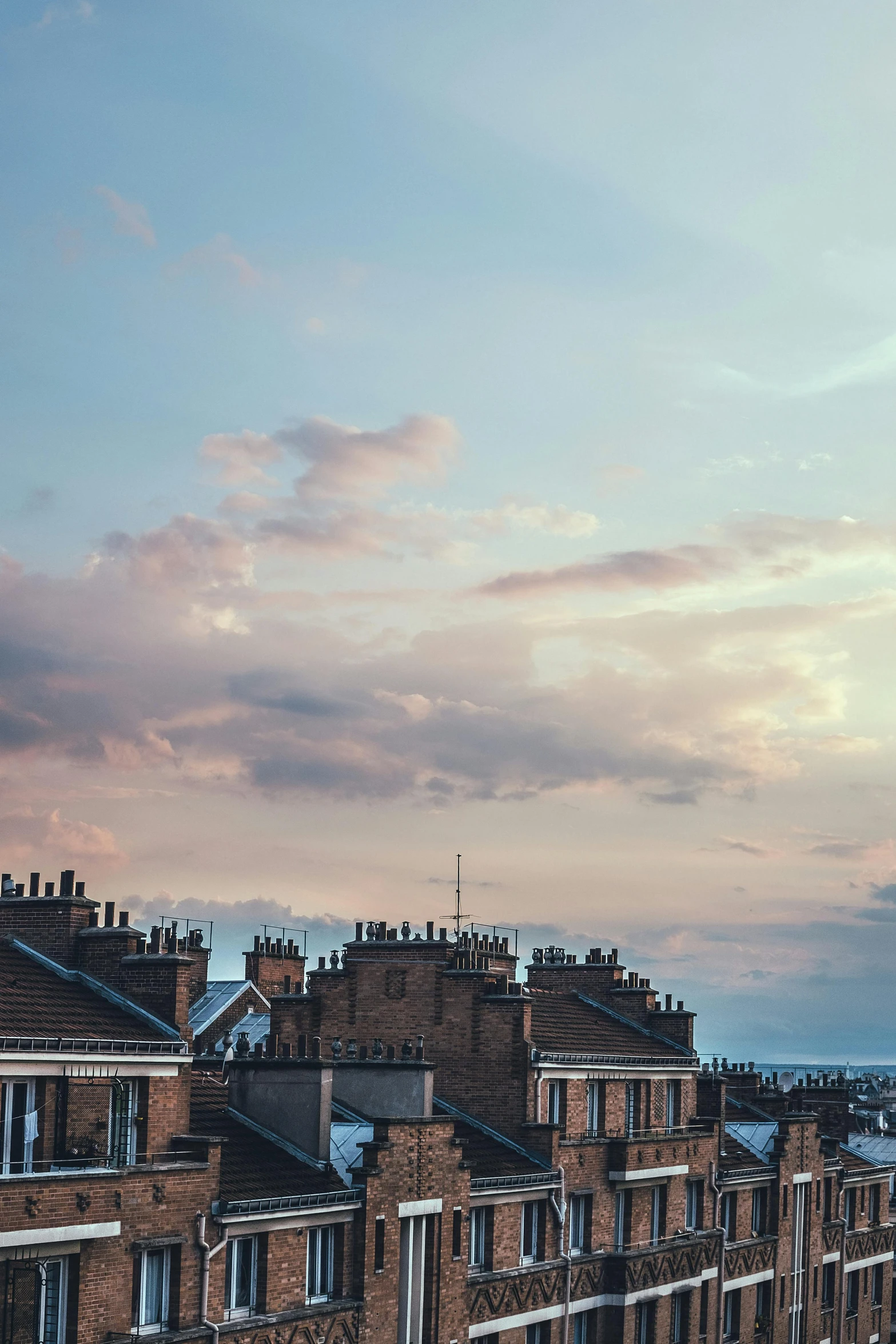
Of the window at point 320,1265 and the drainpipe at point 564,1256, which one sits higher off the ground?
the window at point 320,1265

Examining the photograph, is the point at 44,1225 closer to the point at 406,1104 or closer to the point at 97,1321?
the point at 97,1321

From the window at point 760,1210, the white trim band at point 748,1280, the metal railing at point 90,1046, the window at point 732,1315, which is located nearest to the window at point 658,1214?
the white trim band at point 748,1280

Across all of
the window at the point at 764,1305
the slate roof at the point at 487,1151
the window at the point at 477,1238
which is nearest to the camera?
the window at the point at 477,1238

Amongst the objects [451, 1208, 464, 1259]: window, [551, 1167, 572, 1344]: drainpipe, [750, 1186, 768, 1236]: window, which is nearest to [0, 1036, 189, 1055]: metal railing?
[451, 1208, 464, 1259]: window

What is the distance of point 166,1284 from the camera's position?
124 ft

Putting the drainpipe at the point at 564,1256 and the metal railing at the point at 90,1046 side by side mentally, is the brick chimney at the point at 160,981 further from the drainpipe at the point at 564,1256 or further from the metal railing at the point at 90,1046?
the drainpipe at the point at 564,1256

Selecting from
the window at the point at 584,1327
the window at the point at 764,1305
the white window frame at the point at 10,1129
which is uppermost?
the white window frame at the point at 10,1129

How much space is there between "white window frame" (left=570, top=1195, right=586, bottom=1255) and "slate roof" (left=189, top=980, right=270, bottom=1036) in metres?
30.1

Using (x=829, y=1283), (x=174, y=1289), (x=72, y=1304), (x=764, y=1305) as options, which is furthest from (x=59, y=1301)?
(x=829, y=1283)

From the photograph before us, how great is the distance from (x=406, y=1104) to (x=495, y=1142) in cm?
647

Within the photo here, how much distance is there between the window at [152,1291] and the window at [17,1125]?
384cm

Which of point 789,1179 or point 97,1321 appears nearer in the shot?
point 97,1321

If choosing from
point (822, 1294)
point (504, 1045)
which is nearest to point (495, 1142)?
point (504, 1045)

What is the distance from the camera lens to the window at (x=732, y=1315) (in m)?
66.4
